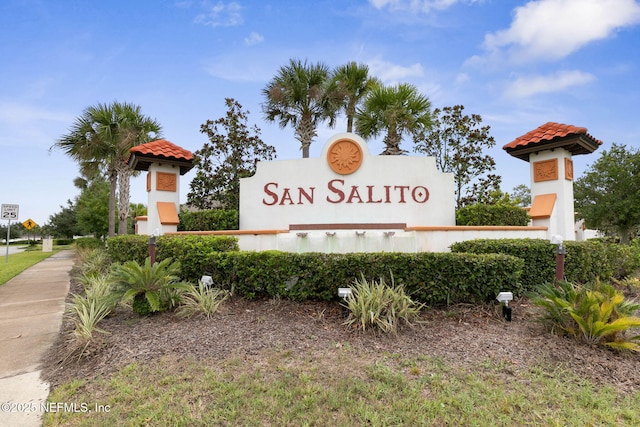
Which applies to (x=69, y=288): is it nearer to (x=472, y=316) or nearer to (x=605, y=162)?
(x=472, y=316)

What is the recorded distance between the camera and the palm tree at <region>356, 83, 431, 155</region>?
12000 mm

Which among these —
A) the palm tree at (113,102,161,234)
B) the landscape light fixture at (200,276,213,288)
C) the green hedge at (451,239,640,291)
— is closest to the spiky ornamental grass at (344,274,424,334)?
the green hedge at (451,239,640,291)

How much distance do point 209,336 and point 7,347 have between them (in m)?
2.80

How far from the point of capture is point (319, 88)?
14398mm

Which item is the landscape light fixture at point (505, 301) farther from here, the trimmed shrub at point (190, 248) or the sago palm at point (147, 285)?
the trimmed shrub at point (190, 248)

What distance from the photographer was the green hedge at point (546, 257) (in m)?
5.97

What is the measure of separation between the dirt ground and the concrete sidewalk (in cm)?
18

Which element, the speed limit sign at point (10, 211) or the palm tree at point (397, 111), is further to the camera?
the speed limit sign at point (10, 211)

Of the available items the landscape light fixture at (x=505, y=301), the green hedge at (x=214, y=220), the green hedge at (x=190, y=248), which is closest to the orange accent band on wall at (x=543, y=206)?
the landscape light fixture at (x=505, y=301)

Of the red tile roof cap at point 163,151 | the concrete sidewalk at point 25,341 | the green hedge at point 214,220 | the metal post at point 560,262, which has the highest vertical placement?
the red tile roof cap at point 163,151

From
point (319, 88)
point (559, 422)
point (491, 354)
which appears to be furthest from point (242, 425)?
point (319, 88)

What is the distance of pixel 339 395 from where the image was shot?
3.03 meters

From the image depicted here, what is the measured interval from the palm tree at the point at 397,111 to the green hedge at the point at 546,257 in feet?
20.4

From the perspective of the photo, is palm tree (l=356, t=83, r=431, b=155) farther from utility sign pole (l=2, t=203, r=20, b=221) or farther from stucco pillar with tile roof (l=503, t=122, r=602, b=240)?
utility sign pole (l=2, t=203, r=20, b=221)
